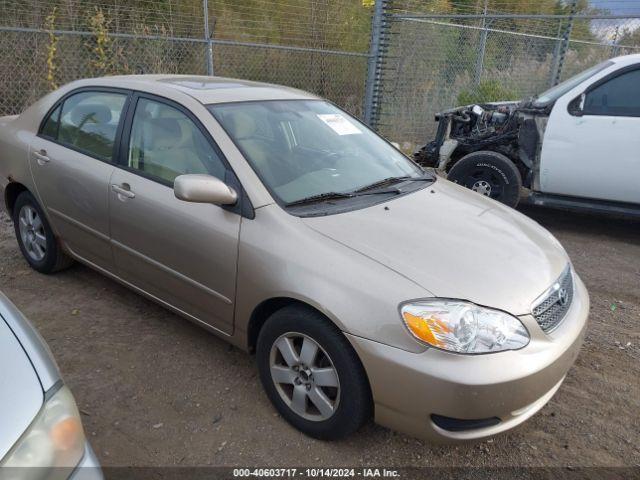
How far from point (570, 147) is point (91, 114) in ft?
15.0

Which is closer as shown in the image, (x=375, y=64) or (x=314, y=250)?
(x=314, y=250)

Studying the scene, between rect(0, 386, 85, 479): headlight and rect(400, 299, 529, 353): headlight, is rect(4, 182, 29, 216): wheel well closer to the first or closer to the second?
rect(0, 386, 85, 479): headlight

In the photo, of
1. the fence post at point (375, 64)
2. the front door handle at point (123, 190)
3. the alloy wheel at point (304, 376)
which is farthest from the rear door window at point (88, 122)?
the fence post at point (375, 64)

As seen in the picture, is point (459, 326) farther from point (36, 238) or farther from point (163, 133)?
point (36, 238)

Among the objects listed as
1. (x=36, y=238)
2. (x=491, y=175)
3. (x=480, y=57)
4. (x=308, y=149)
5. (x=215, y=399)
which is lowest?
(x=215, y=399)

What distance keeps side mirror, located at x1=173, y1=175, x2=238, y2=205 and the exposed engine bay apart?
423cm

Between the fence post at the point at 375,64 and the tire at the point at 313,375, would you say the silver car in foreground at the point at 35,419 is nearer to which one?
the tire at the point at 313,375

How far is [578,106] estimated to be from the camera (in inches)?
207

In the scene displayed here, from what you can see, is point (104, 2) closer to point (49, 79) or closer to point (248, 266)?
point (49, 79)

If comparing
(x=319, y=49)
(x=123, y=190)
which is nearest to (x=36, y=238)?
(x=123, y=190)

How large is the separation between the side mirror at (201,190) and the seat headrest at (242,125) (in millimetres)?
407

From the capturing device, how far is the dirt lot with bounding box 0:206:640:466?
7.95ft

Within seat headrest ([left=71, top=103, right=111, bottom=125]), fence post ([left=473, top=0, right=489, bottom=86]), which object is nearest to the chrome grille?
seat headrest ([left=71, top=103, right=111, bottom=125])

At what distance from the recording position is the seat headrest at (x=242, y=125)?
2846mm
